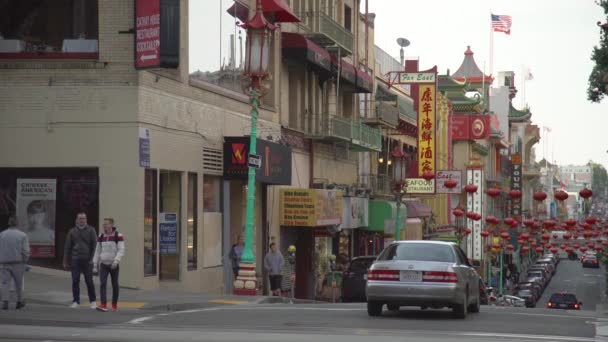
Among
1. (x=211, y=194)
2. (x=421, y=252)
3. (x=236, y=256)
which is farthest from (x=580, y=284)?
(x=421, y=252)

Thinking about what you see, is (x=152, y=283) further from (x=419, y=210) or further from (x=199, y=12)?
(x=419, y=210)

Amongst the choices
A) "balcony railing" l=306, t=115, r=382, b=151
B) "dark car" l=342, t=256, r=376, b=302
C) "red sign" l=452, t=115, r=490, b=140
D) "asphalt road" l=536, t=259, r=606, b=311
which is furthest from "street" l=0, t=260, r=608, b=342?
"red sign" l=452, t=115, r=490, b=140

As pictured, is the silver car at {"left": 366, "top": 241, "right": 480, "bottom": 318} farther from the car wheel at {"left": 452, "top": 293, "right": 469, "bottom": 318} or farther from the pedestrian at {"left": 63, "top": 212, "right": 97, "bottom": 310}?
the pedestrian at {"left": 63, "top": 212, "right": 97, "bottom": 310}

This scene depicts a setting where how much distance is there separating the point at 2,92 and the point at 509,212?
3451 inches

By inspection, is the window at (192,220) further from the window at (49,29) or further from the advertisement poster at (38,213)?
the window at (49,29)

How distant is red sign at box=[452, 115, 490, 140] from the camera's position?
291 ft

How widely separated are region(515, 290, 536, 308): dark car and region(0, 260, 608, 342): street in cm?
4486

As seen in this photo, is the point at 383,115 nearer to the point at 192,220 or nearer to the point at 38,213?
the point at 192,220

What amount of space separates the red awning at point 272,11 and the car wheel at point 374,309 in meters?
15.7

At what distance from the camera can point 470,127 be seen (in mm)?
89000

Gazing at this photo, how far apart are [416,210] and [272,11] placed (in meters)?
27.4

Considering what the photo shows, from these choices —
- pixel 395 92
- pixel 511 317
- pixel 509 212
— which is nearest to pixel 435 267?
pixel 511 317

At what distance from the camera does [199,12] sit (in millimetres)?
31906

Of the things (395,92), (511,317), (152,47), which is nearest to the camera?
(511,317)
